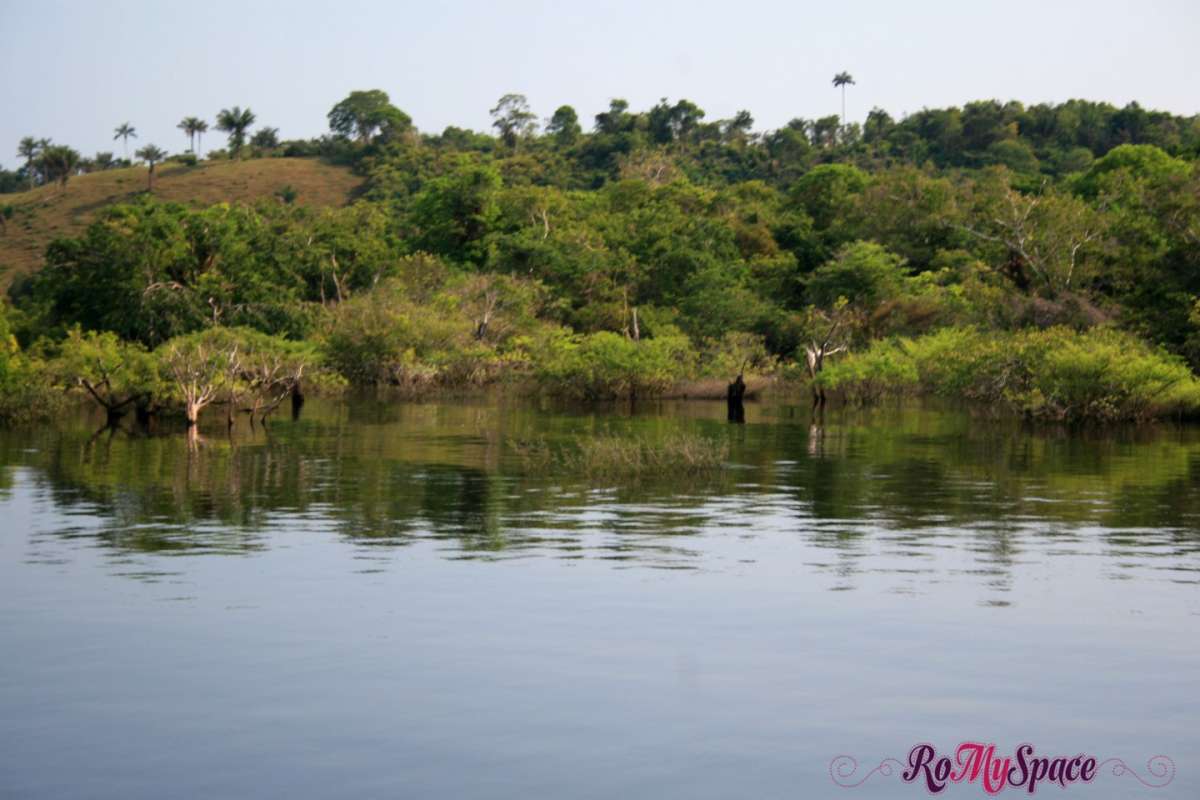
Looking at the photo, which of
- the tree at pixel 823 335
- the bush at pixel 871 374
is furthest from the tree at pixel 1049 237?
the tree at pixel 823 335

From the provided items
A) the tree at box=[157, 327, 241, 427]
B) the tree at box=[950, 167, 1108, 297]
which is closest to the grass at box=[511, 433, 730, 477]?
the tree at box=[157, 327, 241, 427]

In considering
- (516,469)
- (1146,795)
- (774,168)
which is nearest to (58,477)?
(516,469)

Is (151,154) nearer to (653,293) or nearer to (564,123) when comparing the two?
(564,123)

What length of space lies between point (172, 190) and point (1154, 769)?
535 feet

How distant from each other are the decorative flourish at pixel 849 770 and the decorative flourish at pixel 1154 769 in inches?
68.5

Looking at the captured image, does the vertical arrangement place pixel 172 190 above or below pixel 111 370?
above

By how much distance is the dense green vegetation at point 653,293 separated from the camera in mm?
55062

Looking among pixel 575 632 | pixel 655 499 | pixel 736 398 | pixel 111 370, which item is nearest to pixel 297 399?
pixel 111 370

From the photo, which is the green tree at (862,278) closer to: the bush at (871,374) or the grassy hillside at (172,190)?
the bush at (871,374)

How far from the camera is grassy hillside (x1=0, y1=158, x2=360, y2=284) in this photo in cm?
15038

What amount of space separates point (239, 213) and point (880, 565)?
2584 inches

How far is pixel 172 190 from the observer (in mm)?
163500

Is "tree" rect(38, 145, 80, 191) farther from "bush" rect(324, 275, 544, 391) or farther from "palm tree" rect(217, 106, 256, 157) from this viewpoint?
"bush" rect(324, 275, 544, 391)

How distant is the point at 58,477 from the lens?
33750 millimetres
